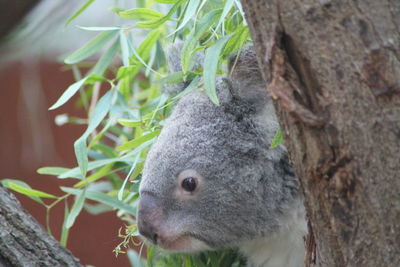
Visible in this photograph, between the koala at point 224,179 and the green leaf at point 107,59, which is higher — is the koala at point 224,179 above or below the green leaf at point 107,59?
below

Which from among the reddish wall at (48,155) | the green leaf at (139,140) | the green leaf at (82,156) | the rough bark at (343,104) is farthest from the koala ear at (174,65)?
the reddish wall at (48,155)

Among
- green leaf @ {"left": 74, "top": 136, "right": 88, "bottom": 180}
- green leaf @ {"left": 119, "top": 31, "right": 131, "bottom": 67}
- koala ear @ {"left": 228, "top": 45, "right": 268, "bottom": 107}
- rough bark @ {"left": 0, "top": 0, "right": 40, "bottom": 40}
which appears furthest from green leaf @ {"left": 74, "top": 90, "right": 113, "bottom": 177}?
rough bark @ {"left": 0, "top": 0, "right": 40, "bottom": 40}

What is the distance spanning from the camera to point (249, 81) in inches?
67.2

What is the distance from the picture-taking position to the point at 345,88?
0.95m

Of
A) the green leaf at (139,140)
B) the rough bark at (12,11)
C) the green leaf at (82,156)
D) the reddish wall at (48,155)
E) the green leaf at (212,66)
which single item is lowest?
the reddish wall at (48,155)

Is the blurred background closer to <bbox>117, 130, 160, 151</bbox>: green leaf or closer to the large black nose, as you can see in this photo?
<bbox>117, 130, 160, 151</bbox>: green leaf

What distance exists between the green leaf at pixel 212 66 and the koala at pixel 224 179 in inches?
8.1

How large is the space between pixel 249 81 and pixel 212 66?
0.32 metres

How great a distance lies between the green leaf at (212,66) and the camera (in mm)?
1370

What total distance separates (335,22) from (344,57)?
0.16 ft

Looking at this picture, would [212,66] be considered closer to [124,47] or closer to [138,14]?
[138,14]

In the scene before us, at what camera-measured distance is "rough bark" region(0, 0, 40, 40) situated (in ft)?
3.23

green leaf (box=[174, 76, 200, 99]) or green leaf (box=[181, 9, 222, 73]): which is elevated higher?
green leaf (box=[181, 9, 222, 73])

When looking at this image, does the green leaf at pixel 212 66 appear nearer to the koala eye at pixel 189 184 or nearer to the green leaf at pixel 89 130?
the koala eye at pixel 189 184
